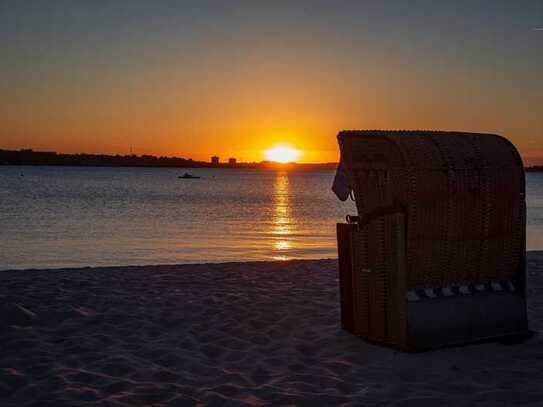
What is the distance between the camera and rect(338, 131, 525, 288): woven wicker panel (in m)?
5.55

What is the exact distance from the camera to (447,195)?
5645 millimetres

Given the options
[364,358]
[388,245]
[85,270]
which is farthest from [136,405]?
[85,270]

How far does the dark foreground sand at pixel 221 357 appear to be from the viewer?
477 centimetres

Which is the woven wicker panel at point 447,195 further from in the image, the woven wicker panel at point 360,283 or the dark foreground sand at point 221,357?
the dark foreground sand at point 221,357

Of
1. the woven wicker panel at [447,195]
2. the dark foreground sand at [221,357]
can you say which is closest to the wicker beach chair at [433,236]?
the woven wicker panel at [447,195]

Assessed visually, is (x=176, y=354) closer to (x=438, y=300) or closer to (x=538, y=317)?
(x=438, y=300)

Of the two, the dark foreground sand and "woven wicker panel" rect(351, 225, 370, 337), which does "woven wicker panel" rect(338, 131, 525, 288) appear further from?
the dark foreground sand

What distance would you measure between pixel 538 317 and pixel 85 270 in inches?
281

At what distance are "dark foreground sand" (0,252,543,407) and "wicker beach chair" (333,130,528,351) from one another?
0.90 feet

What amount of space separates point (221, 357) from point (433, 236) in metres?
2.21

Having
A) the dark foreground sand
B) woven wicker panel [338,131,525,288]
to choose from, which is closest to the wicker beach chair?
woven wicker panel [338,131,525,288]

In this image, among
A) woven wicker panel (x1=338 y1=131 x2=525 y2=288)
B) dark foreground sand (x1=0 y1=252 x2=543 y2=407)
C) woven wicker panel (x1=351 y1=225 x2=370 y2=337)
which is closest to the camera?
dark foreground sand (x1=0 y1=252 x2=543 y2=407)

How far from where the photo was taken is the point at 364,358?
5707 mm

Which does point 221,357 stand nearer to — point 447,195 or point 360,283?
point 360,283
